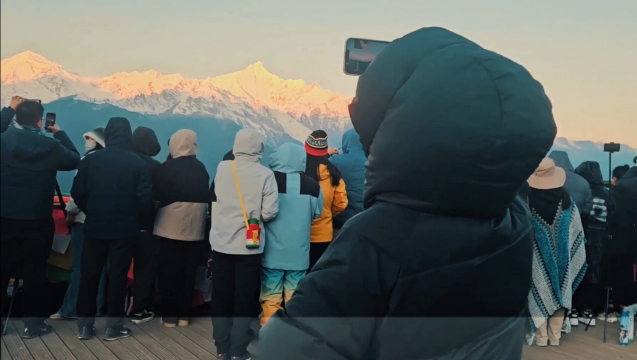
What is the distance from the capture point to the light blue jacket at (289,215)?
3.53m

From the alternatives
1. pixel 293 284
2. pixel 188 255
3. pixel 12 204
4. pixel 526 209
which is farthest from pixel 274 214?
pixel 526 209

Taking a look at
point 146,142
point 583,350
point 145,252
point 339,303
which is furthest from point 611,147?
point 339,303

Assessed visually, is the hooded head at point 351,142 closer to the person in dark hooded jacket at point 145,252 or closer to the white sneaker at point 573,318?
the person in dark hooded jacket at point 145,252

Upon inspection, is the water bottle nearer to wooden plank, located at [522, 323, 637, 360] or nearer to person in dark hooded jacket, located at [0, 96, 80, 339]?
wooden plank, located at [522, 323, 637, 360]

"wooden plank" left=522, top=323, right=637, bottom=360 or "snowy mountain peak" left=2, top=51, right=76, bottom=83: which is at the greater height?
"snowy mountain peak" left=2, top=51, right=76, bottom=83

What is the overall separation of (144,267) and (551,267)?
2963mm

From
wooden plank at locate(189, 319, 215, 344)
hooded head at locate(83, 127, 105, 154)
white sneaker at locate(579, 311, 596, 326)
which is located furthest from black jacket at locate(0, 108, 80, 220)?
white sneaker at locate(579, 311, 596, 326)

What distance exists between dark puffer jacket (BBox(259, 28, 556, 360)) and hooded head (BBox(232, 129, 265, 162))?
8.03 feet

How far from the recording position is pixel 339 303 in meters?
0.84

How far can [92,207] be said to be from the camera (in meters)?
3.61

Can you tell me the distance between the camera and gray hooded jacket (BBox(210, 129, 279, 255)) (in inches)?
131

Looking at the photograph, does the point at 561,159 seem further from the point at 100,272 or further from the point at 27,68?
the point at 27,68

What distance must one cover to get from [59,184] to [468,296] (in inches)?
134

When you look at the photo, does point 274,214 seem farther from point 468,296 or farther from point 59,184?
point 468,296
